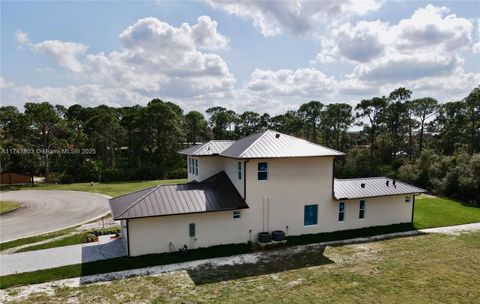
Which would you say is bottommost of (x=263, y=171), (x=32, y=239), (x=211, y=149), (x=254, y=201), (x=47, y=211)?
(x=47, y=211)

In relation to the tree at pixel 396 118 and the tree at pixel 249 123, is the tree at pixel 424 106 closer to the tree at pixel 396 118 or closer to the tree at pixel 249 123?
the tree at pixel 396 118

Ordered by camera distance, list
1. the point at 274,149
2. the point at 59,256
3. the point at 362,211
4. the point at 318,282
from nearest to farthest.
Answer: the point at 318,282
the point at 59,256
the point at 274,149
the point at 362,211

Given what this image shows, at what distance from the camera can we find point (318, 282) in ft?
40.0

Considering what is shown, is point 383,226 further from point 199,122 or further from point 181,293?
point 199,122

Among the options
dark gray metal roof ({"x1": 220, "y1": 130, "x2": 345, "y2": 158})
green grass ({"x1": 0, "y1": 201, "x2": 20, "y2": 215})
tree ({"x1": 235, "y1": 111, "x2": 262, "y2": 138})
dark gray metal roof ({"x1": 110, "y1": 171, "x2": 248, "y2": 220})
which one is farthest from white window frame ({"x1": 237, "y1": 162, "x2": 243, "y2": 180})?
tree ({"x1": 235, "y1": 111, "x2": 262, "y2": 138})

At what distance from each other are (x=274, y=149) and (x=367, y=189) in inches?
280

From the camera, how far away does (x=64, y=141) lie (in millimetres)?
44000

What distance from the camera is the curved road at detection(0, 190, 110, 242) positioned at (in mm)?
20375

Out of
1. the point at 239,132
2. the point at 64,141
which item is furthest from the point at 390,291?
the point at 239,132

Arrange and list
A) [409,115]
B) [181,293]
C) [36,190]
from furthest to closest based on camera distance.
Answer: [409,115]
[36,190]
[181,293]

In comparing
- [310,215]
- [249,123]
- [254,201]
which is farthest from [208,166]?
[249,123]

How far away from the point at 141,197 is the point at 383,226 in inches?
589

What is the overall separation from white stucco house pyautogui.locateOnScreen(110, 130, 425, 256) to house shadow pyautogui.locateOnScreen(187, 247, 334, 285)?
80.8 inches

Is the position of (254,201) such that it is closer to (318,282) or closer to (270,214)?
(270,214)
